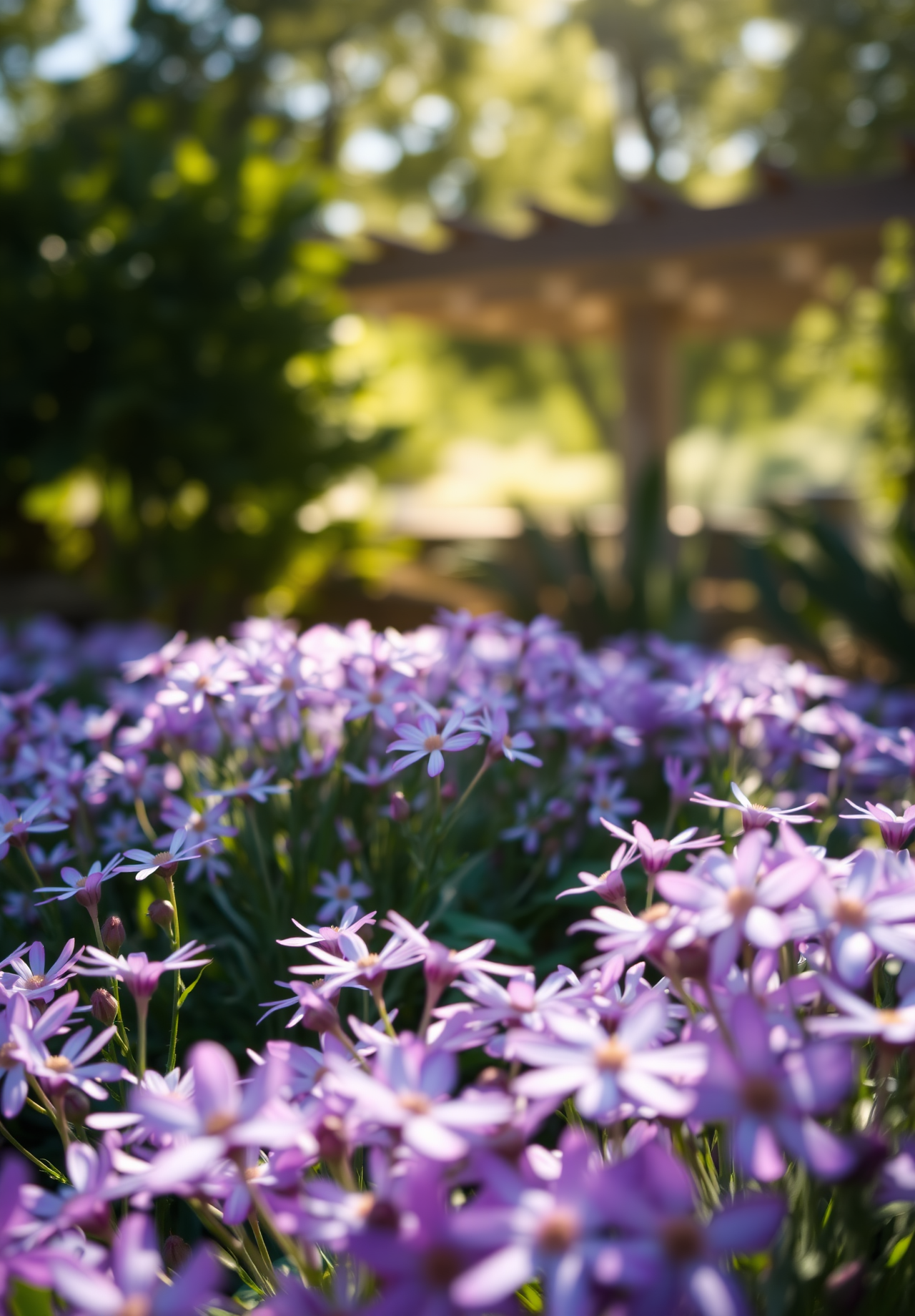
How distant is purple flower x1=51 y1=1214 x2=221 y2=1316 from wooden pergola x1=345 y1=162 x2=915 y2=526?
447cm

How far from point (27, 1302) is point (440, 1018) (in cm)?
50

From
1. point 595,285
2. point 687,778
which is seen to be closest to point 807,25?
point 595,285

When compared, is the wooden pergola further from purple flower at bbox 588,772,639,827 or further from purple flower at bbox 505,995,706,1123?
purple flower at bbox 505,995,706,1123

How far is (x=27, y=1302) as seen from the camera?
0.76m

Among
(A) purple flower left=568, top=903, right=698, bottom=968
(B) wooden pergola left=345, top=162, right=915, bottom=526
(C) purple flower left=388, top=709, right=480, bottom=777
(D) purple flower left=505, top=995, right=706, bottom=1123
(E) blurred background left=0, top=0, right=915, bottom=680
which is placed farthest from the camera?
(B) wooden pergola left=345, top=162, right=915, bottom=526

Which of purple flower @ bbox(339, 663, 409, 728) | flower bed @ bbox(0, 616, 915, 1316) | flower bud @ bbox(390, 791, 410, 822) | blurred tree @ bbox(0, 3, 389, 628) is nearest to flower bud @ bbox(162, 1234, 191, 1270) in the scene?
flower bed @ bbox(0, 616, 915, 1316)

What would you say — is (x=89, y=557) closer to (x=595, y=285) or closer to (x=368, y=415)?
(x=368, y=415)

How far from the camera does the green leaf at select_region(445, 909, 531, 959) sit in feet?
4.61

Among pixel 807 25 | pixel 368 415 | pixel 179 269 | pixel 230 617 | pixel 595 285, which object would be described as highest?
pixel 807 25

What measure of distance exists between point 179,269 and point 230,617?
174cm

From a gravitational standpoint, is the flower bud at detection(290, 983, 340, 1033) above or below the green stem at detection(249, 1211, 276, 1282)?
above

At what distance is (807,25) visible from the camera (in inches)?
664

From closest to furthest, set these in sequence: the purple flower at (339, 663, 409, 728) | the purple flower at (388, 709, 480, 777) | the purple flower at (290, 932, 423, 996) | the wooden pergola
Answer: the purple flower at (290, 932, 423, 996) → the purple flower at (388, 709, 480, 777) → the purple flower at (339, 663, 409, 728) → the wooden pergola

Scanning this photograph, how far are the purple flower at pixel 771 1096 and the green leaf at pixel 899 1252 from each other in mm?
276
